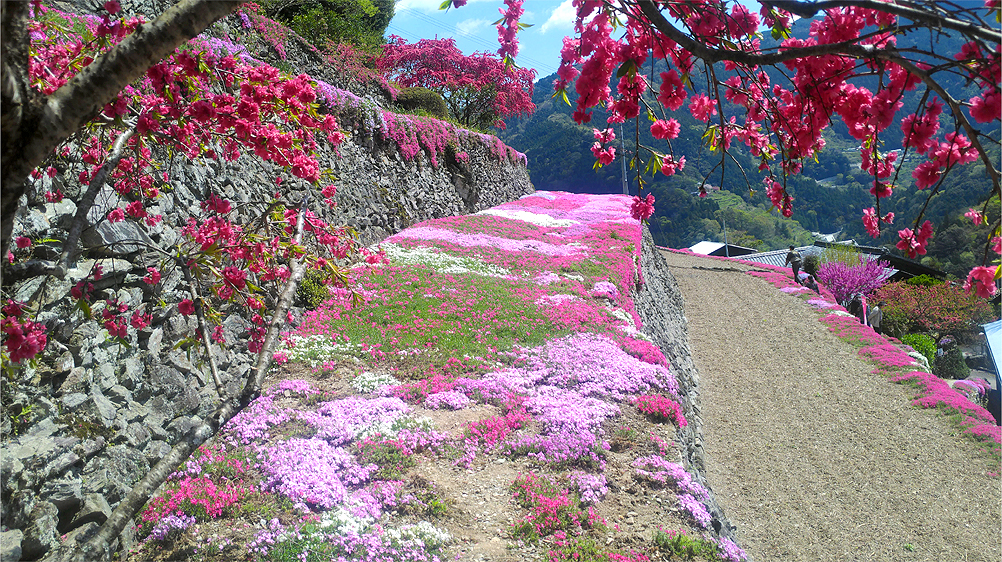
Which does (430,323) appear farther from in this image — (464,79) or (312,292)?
(464,79)

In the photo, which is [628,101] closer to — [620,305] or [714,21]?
[714,21]

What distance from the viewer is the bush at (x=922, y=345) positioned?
2058 cm

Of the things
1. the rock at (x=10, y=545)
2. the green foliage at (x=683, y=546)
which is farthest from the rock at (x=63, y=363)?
the green foliage at (x=683, y=546)

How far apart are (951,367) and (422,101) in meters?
25.7

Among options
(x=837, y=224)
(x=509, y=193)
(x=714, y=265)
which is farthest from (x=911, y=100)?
(x=509, y=193)

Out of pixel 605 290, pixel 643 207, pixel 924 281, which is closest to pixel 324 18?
pixel 605 290

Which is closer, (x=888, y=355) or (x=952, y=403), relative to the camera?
(x=952, y=403)

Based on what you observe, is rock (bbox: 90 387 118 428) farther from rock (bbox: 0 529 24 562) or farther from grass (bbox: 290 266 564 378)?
grass (bbox: 290 266 564 378)

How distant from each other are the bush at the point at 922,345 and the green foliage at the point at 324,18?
1038 inches

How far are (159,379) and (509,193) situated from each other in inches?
1032

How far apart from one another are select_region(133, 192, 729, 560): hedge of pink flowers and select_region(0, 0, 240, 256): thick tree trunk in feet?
11.5

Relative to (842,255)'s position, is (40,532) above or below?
above

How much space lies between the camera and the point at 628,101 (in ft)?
9.75

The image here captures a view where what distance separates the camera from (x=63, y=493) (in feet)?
13.5
